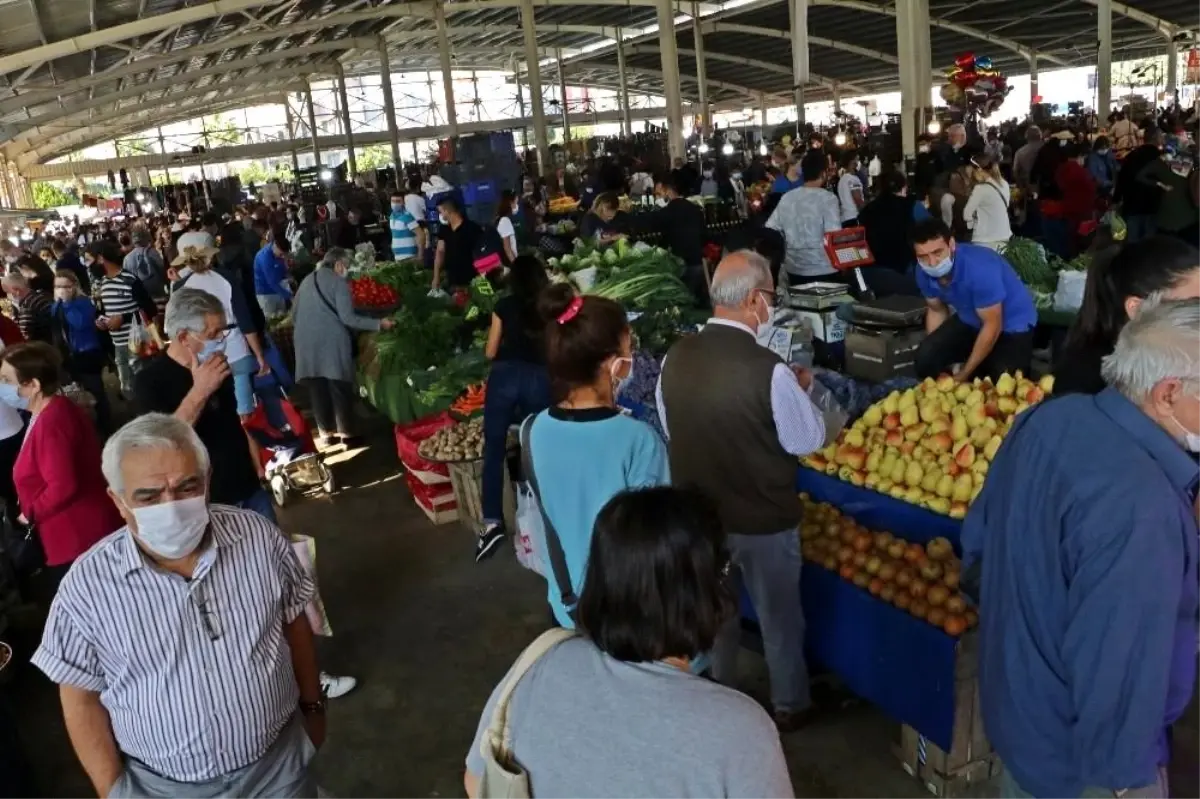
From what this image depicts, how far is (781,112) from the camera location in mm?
44219

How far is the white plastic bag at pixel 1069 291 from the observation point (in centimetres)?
565

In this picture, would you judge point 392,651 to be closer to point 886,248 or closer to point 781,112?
point 886,248

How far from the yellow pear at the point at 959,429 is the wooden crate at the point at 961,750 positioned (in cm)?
76

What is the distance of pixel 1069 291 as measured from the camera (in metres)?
5.71

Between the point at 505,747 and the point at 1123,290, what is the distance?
206 centimetres

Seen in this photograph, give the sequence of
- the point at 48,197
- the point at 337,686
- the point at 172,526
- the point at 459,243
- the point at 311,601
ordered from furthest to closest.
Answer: the point at 48,197 → the point at 459,243 → the point at 337,686 → the point at 311,601 → the point at 172,526

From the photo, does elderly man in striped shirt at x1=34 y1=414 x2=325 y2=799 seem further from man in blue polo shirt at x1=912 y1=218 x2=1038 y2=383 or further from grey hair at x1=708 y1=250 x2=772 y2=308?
man in blue polo shirt at x1=912 y1=218 x2=1038 y2=383

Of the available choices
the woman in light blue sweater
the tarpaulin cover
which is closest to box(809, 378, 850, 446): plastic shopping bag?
the tarpaulin cover

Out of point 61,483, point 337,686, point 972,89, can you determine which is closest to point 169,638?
point 61,483

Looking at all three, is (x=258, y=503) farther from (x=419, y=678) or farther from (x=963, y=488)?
(x=963, y=488)

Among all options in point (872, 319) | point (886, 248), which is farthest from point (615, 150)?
point (872, 319)

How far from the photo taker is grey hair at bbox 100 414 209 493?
6.23ft

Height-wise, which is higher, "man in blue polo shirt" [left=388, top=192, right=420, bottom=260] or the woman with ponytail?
"man in blue polo shirt" [left=388, top=192, right=420, bottom=260]

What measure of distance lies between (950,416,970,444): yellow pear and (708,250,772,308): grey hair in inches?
40.2
